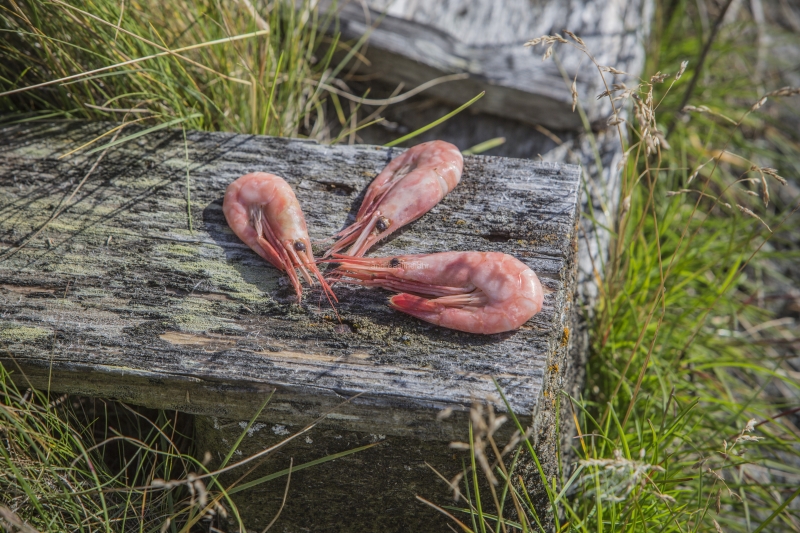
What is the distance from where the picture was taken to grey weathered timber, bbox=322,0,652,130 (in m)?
3.35

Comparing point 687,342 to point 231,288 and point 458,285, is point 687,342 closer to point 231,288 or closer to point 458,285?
point 458,285

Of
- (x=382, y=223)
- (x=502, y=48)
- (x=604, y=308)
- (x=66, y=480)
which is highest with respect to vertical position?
(x=502, y=48)

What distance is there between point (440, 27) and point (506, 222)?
6.59 feet

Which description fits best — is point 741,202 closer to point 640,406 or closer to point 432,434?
point 640,406

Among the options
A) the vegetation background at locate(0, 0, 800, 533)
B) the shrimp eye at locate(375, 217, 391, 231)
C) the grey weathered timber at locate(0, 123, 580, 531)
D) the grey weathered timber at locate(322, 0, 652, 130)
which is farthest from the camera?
the grey weathered timber at locate(322, 0, 652, 130)

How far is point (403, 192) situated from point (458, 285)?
1.50 feet

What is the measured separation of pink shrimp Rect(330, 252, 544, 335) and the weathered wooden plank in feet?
0.18

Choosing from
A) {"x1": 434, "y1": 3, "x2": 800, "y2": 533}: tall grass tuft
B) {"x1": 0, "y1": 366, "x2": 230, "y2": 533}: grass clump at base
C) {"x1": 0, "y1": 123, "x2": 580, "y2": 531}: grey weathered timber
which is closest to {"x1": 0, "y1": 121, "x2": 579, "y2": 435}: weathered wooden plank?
{"x1": 0, "y1": 123, "x2": 580, "y2": 531}: grey weathered timber

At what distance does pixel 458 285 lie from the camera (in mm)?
1933

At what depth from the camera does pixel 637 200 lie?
3516 millimetres

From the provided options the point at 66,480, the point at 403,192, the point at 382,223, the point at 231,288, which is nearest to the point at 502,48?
the point at 403,192

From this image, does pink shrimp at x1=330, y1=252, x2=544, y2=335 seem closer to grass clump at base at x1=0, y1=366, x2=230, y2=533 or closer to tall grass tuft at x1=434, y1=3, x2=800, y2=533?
tall grass tuft at x1=434, y1=3, x2=800, y2=533

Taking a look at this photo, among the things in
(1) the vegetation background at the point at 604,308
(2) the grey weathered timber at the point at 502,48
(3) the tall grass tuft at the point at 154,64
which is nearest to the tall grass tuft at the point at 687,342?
(1) the vegetation background at the point at 604,308

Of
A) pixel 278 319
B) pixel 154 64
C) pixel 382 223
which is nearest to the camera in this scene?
pixel 278 319
